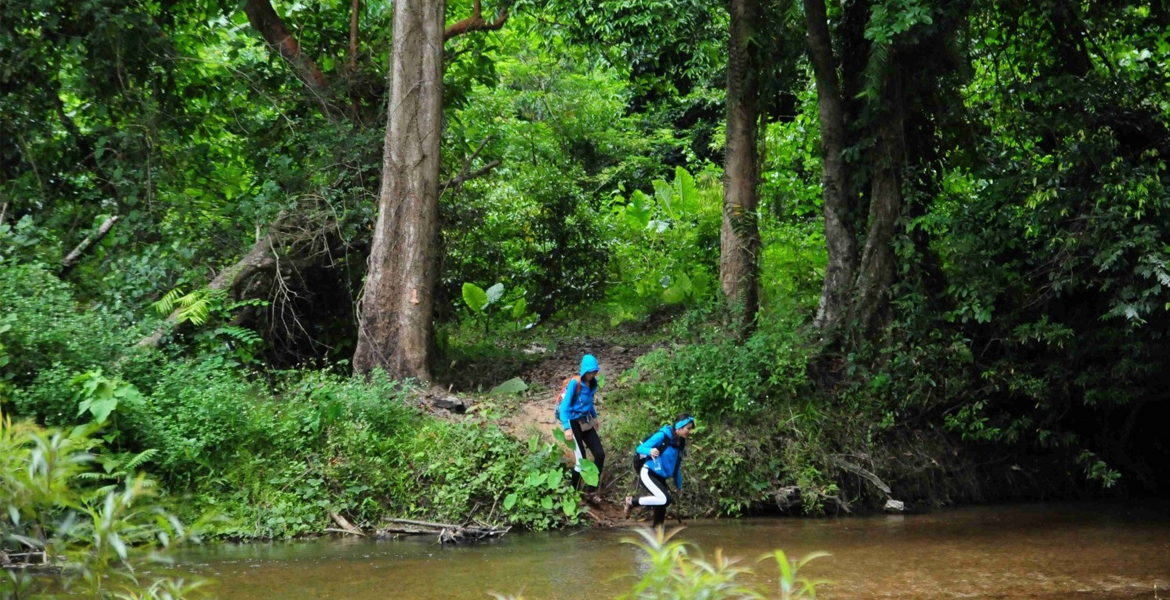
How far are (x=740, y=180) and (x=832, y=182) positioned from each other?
4.52 feet

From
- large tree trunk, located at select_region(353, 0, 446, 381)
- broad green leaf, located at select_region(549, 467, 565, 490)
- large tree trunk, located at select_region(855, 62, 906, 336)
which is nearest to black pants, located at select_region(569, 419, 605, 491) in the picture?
broad green leaf, located at select_region(549, 467, 565, 490)

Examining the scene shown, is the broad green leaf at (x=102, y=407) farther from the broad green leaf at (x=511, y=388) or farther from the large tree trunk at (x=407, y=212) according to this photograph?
the broad green leaf at (x=511, y=388)

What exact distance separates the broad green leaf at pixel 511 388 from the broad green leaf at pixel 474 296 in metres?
2.83

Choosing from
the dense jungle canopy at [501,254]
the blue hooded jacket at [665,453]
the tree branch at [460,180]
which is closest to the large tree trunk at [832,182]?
the dense jungle canopy at [501,254]

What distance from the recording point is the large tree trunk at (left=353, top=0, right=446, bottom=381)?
14688mm

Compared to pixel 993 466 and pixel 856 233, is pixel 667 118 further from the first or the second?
pixel 993 466

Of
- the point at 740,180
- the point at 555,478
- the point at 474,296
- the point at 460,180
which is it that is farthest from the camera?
the point at 474,296

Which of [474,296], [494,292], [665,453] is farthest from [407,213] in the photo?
[665,453]

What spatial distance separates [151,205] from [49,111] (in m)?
2.49

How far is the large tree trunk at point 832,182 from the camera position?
15.3 meters

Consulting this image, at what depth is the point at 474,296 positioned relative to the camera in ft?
58.7

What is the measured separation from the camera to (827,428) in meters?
14.3

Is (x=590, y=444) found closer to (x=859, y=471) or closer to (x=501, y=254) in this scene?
(x=859, y=471)

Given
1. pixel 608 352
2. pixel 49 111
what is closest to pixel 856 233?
pixel 608 352
